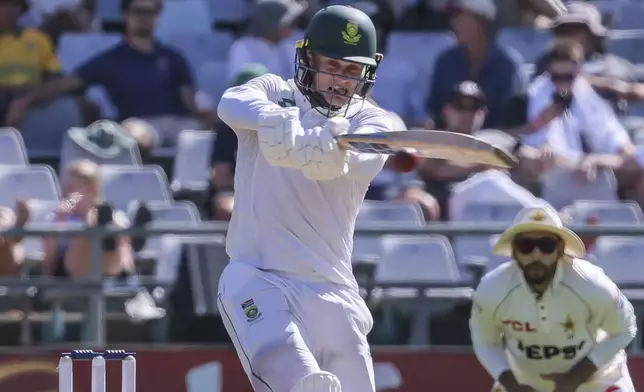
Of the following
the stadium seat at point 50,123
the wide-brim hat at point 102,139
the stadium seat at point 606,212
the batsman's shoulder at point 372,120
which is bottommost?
the stadium seat at point 50,123

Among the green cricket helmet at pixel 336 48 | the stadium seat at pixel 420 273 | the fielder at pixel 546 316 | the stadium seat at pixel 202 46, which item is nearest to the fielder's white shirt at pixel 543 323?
the fielder at pixel 546 316

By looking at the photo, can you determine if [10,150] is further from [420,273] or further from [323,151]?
[323,151]

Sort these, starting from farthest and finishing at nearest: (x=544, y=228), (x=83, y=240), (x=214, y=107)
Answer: (x=214, y=107) < (x=83, y=240) < (x=544, y=228)

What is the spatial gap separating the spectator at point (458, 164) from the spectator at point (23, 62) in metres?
2.88

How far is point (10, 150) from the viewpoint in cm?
920

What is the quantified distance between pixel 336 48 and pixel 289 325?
2.95ft

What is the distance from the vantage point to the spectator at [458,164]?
345 inches

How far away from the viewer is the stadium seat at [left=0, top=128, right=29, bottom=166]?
915 cm

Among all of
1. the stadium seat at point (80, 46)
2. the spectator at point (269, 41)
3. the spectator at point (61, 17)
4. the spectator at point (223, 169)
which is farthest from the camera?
the spectator at point (61, 17)

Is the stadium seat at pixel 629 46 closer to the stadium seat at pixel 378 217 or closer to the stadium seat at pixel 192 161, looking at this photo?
the stadium seat at pixel 378 217

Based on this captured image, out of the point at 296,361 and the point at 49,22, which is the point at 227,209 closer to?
the point at 49,22

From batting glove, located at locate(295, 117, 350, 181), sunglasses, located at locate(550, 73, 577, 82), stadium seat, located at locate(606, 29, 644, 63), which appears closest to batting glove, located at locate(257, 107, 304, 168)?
batting glove, located at locate(295, 117, 350, 181)

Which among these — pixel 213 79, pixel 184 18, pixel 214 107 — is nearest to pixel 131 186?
pixel 214 107

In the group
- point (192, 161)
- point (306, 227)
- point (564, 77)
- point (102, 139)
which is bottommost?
point (192, 161)
